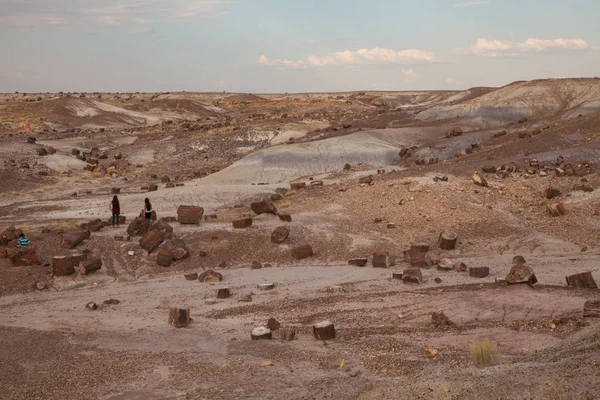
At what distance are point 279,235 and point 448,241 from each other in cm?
467

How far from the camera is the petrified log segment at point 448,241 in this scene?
18.9 m

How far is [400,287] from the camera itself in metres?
15.5

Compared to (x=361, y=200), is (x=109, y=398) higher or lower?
lower

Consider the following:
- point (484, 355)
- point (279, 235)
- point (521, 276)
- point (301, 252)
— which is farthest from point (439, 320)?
point (279, 235)

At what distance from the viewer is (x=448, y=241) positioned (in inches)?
744

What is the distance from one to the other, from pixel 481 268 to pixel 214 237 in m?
7.52

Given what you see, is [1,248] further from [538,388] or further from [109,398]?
[538,388]

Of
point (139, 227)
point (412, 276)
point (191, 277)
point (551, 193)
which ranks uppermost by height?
point (551, 193)

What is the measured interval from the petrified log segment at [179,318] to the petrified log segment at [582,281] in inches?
322

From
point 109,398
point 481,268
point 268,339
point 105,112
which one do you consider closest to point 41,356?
point 109,398

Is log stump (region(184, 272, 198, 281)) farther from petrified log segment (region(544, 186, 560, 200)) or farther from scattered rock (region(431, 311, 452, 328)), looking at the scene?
petrified log segment (region(544, 186, 560, 200))

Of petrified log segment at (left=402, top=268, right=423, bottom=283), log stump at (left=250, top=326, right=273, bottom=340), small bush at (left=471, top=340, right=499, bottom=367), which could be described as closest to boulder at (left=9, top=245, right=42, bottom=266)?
log stump at (left=250, top=326, right=273, bottom=340)

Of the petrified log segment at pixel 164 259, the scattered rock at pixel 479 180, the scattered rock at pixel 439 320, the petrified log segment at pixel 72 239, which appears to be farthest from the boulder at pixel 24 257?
the scattered rock at pixel 479 180

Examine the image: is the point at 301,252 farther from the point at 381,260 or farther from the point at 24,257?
the point at 24,257
